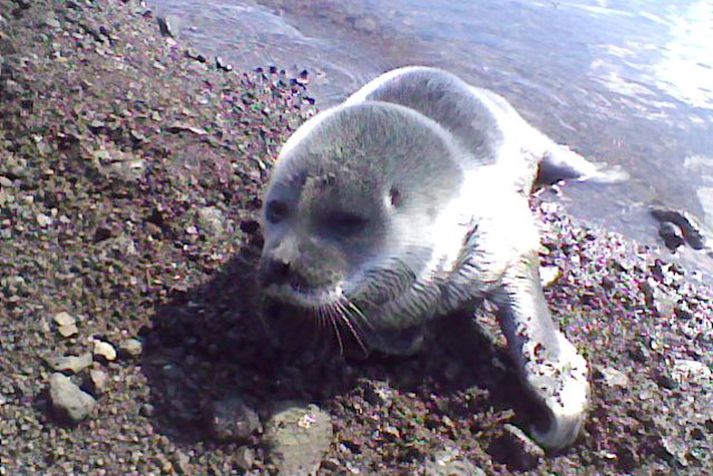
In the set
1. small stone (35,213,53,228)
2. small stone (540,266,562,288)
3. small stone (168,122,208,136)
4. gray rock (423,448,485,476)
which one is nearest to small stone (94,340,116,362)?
small stone (35,213,53,228)

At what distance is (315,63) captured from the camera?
7.29 m

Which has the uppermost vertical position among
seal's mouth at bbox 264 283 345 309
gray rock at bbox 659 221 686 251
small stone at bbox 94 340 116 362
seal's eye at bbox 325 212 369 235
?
seal's eye at bbox 325 212 369 235

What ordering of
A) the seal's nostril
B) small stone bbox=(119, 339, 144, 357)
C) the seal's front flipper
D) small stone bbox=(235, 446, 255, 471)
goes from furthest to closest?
the seal's front flipper < small stone bbox=(119, 339, 144, 357) < the seal's nostril < small stone bbox=(235, 446, 255, 471)

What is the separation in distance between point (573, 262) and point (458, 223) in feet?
4.91

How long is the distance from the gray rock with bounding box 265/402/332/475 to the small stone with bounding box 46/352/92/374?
661 millimetres

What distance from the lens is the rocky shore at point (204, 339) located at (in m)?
3.12

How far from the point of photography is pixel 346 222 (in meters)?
3.39

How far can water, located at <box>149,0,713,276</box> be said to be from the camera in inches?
261

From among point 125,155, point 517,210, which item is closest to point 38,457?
point 125,155

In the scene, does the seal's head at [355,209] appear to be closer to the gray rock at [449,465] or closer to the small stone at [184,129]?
the gray rock at [449,465]

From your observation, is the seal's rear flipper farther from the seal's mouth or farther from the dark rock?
the seal's mouth

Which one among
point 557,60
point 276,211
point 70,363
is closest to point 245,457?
point 70,363

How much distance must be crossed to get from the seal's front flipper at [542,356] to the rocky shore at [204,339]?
0.09 m

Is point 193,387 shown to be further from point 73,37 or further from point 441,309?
point 73,37
